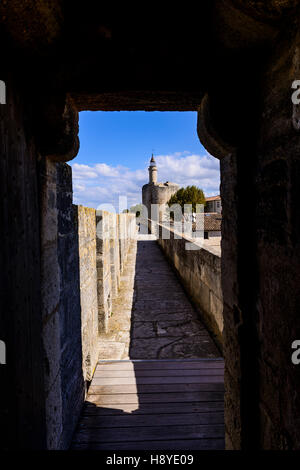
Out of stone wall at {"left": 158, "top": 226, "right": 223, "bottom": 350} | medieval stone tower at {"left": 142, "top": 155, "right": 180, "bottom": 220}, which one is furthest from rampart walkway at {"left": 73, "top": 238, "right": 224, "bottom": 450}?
medieval stone tower at {"left": 142, "top": 155, "right": 180, "bottom": 220}

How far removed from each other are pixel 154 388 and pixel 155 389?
0.02 meters

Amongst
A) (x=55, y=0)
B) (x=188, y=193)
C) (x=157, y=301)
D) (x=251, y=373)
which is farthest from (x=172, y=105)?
(x=188, y=193)

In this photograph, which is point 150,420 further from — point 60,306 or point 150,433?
point 60,306

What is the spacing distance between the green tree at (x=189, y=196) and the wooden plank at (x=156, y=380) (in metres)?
33.7

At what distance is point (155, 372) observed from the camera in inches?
122

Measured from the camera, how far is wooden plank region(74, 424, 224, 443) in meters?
2.21

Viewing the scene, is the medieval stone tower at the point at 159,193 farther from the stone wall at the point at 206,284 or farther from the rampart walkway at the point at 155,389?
the rampart walkway at the point at 155,389

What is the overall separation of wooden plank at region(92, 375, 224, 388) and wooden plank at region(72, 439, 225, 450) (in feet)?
2.39

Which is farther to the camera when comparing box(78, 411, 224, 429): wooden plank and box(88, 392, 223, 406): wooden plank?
box(88, 392, 223, 406): wooden plank

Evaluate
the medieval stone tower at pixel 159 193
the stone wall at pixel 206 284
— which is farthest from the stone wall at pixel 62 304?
the medieval stone tower at pixel 159 193

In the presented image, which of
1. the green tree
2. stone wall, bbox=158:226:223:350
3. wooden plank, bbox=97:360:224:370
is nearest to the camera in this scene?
wooden plank, bbox=97:360:224:370

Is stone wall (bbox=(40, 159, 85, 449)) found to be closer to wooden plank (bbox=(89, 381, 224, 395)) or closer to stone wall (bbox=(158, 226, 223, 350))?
wooden plank (bbox=(89, 381, 224, 395))

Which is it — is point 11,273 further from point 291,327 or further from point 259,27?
point 259,27

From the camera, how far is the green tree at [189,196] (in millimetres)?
36188
